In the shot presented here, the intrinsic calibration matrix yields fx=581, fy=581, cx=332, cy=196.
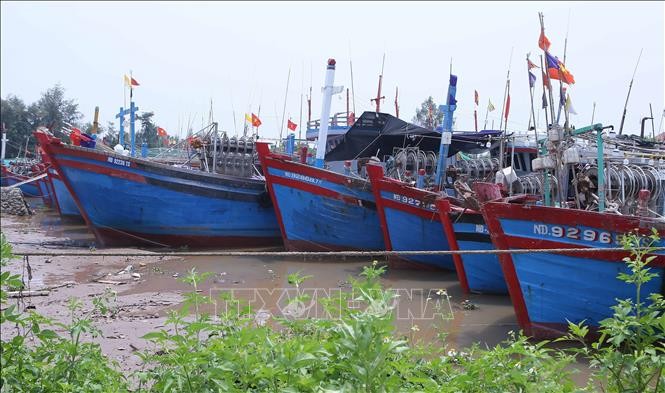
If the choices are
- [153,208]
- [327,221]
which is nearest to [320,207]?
[327,221]

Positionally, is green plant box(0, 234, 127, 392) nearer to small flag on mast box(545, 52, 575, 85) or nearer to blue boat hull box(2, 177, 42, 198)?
small flag on mast box(545, 52, 575, 85)

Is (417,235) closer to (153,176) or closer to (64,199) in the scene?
(153,176)

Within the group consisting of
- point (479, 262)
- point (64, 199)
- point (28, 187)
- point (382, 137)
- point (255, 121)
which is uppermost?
point (255, 121)

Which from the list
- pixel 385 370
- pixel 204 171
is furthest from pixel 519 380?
pixel 204 171

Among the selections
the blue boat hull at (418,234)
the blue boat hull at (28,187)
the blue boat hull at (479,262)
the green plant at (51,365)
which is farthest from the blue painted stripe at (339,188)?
the blue boat hull at (28,187)

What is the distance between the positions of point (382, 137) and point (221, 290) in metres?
6.57

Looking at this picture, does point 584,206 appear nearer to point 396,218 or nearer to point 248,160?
point 396,218

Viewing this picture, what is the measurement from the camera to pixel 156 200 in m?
14.1

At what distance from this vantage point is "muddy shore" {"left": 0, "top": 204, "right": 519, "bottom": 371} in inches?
275

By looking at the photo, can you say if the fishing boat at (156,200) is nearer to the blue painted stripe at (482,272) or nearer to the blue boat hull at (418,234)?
the blue boat hull at (418,234)

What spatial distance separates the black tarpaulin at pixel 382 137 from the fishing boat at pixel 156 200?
2.53 meters

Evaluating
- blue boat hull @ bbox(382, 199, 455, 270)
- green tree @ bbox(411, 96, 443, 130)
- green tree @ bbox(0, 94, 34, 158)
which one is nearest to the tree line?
green tree @ bbox(0, 94, 34, 158)

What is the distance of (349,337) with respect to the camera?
2219 mm

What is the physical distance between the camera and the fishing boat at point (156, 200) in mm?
13891
